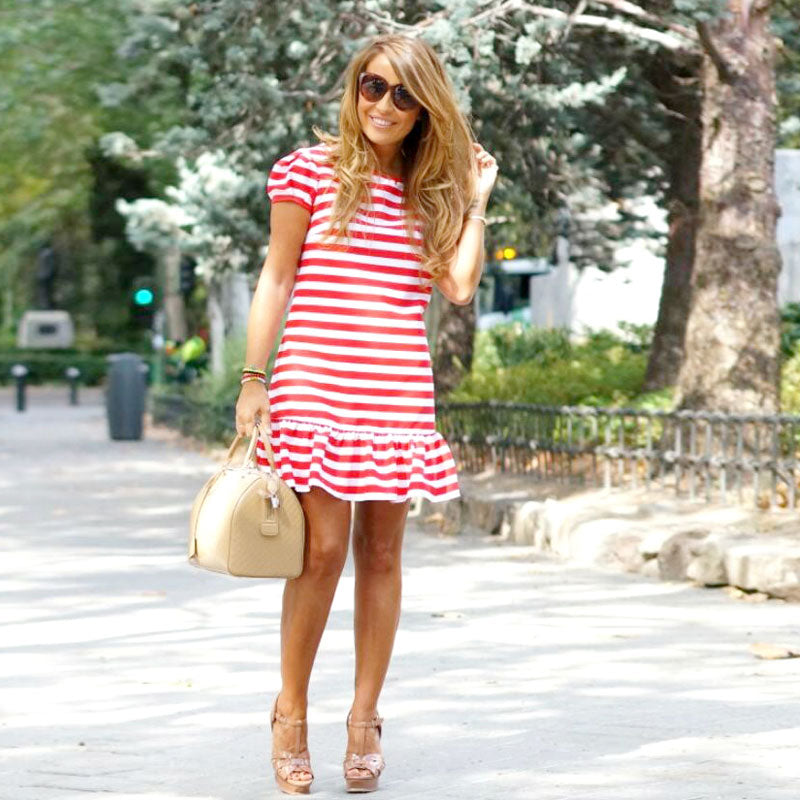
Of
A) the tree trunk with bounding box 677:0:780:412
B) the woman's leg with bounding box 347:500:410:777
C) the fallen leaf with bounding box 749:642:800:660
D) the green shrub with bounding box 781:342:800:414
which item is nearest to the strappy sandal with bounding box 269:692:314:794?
the woman's leg with bounding box 347:500:410:777

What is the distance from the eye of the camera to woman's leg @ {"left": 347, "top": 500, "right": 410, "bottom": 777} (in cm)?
523

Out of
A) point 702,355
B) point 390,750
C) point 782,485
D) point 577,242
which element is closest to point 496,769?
point 390,750

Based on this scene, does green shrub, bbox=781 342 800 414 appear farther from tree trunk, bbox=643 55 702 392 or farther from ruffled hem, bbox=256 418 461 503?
ruffled hem, bbox=256 418 461 503

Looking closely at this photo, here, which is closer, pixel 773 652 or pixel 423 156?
pixel 423 156

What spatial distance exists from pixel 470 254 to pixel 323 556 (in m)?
0.84

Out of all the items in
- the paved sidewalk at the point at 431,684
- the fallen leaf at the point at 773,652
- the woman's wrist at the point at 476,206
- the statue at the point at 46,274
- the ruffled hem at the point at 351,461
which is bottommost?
the paved sidewalk at the point at 431,684

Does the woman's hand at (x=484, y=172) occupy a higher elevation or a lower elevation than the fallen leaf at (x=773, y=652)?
higher

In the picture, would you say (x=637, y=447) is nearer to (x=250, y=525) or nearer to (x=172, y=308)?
(x=250, y=525)

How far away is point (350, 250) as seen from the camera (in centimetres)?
516

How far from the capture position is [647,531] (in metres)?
10.8

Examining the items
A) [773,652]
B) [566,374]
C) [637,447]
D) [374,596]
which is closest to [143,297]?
[566,374]

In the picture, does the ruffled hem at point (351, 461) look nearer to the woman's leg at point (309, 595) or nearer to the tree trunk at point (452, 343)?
the woman's leg at point (309, 595)

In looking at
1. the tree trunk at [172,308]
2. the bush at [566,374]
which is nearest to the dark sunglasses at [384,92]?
the bush at [566,374]

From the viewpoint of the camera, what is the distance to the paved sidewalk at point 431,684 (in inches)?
211
